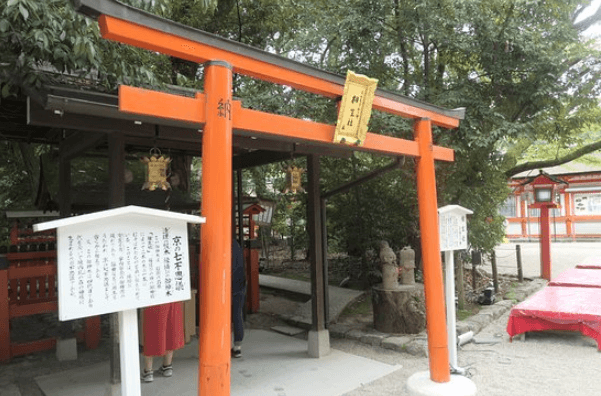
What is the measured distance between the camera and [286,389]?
4984mm

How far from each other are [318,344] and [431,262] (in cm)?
226

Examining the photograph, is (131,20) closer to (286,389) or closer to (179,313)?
(179,313)

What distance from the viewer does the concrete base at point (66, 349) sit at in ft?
20.3

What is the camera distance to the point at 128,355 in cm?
255

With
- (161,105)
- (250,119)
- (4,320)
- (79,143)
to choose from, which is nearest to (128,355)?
(161,105)

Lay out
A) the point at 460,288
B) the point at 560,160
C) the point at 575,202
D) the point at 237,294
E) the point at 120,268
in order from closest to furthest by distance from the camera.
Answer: the point at 120,268 < the point at 237,294 < the point at 460,288 < the point at 560,160 < the point at 575,202

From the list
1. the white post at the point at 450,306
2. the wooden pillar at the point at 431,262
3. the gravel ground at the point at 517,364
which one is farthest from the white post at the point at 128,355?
the white post at the point at 450,306

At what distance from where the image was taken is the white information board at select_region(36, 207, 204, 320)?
7.62 ft

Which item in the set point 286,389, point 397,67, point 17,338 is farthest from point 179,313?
point 397,67

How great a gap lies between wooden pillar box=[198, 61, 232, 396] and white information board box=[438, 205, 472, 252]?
3.05 meters

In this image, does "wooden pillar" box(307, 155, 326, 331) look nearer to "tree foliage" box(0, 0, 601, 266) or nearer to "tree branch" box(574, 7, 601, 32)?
"tree foliage" box(0, 0, 601, 266)

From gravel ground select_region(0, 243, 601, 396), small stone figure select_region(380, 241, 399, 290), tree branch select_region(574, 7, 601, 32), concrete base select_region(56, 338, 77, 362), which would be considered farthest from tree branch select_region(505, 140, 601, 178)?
concrete base select_region(56, 338, 77, 362)

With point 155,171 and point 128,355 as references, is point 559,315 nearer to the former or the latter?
point 155,171

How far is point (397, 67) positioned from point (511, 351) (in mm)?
5724
